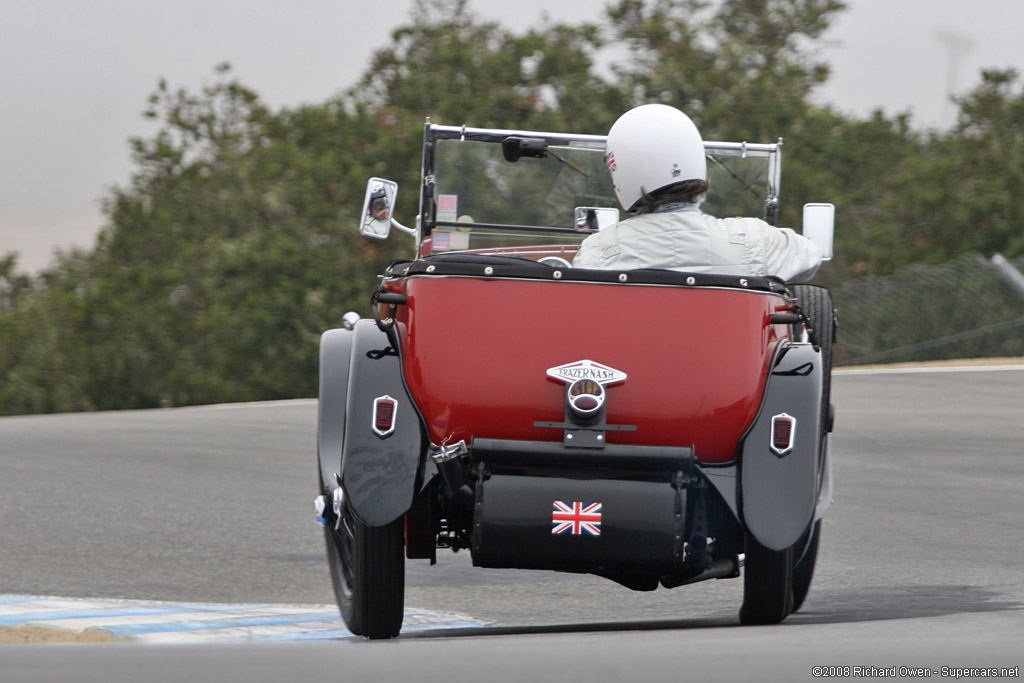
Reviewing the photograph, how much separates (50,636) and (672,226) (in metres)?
2.28

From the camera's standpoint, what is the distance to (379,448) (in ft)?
12.9

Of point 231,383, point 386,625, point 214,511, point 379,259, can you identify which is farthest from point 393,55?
point 386,625

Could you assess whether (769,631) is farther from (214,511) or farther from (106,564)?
(214,511)

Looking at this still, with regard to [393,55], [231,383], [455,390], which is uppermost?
[393,55]

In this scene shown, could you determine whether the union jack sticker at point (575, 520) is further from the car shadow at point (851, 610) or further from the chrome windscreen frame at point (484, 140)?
the chrome windscreen frame at point (484, 140)

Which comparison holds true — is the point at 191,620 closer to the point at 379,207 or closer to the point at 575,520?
the point at 575,520

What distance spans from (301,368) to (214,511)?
1984 centimetres

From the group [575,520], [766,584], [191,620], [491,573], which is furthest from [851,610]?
[191,620]

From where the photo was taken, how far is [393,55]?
34.6 m

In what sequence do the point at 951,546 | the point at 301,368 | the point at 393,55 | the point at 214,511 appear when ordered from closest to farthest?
1. the point at 951,546
2. the point at 214,511
3. the point at 301,368
4. the point at 393,55

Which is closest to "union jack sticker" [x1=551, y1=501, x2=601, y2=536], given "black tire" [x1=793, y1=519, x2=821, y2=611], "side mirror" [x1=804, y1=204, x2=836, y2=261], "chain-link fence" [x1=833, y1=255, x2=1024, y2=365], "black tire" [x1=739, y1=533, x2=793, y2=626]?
"black tire" [x1=739, y1=533, x2=793, y2=626]

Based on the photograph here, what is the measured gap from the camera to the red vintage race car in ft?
12.4

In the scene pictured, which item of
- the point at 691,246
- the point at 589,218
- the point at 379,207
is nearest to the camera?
the point at 691,246

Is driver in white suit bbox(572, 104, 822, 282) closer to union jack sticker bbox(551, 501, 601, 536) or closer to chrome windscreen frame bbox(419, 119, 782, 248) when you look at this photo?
union jack sticker bbox(551, 501, 601, 536)
